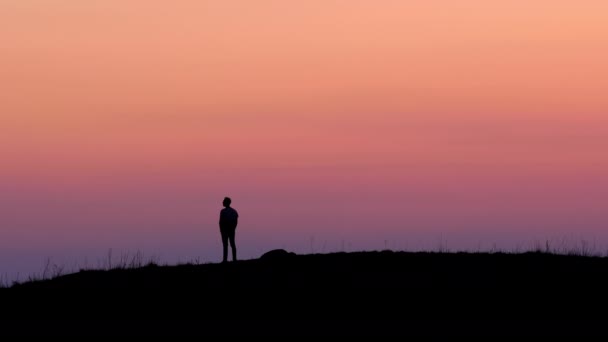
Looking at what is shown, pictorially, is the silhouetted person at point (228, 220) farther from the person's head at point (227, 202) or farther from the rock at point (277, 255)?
the rock at point (277, 255)

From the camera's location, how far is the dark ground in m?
23.9

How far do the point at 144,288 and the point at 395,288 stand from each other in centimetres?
694

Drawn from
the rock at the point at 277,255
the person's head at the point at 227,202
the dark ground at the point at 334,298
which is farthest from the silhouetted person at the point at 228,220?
the rock at the point at 277,255

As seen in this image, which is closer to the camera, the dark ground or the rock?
the dark ground

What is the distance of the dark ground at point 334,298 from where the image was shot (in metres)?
23.9

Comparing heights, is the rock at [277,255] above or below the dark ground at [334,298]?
above

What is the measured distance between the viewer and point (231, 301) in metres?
28.6

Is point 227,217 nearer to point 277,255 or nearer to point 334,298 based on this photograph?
point 277,255

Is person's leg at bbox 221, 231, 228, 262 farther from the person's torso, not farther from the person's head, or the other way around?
the person's head

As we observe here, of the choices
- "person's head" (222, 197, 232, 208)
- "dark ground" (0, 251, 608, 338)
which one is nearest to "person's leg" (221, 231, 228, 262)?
"dark ground" (0, 251, 608, 338)

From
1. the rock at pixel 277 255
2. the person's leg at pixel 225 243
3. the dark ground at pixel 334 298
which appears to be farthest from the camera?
the rock at pixel 277 255

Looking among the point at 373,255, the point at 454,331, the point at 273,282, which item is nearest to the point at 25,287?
the point at 273,282

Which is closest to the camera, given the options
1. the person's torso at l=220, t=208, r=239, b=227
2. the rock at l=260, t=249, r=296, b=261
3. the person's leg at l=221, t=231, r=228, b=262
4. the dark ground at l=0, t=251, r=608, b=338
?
the dark ground at l=0, t=251, r=608, b=338

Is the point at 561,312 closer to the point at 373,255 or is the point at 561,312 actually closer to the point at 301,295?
the point at 301,295
